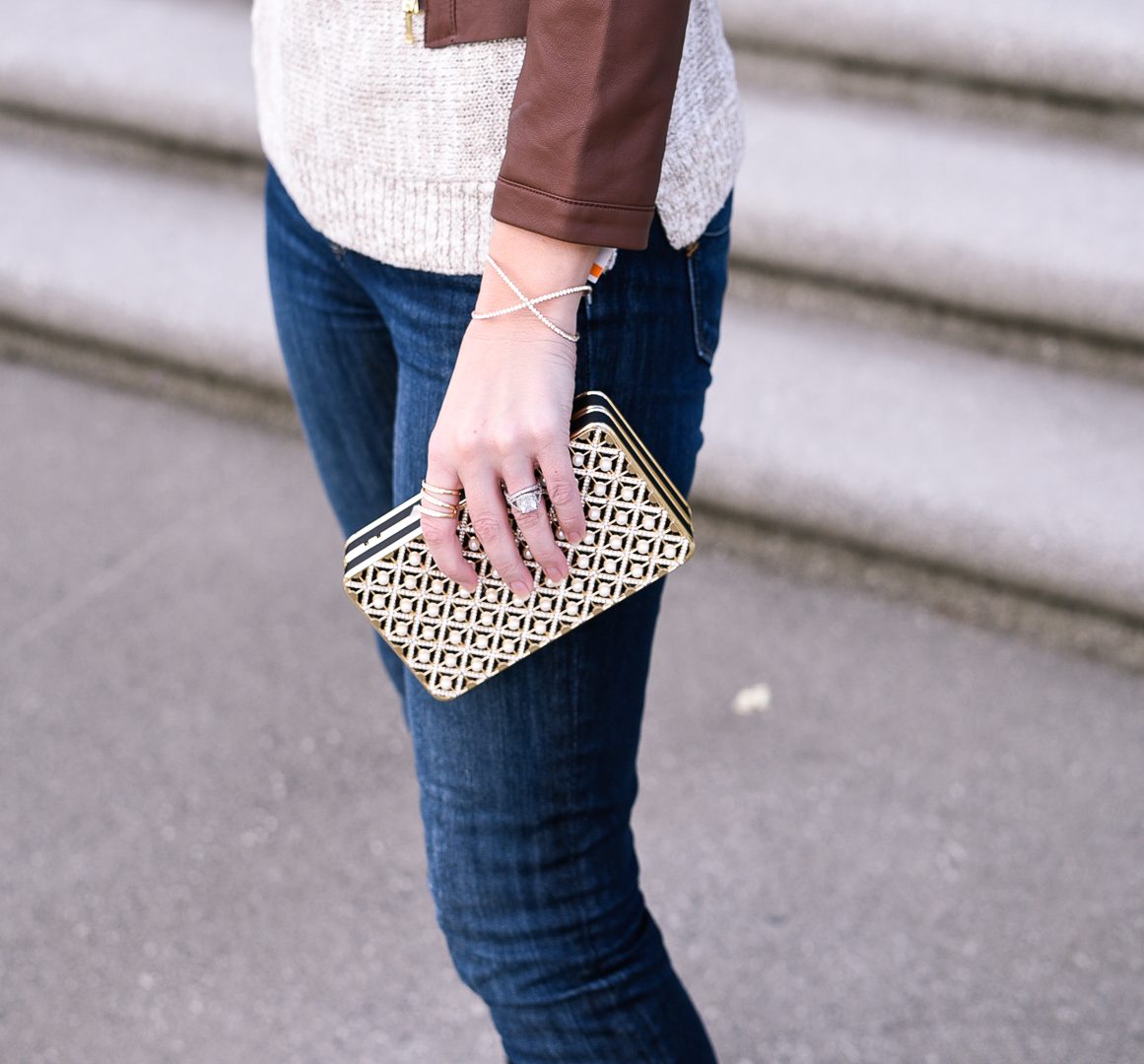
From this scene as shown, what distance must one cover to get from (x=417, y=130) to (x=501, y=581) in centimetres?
32

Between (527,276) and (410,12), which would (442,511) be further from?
(410,12)

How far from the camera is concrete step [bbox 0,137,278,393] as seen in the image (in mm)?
2605

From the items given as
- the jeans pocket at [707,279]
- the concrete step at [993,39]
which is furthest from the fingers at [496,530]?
the concrete step at [993,39]

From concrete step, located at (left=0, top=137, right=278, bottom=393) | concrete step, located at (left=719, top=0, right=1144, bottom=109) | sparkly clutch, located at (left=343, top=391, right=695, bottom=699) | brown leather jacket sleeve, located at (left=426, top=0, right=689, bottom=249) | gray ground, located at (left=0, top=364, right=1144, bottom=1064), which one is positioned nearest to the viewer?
brown leather jacket sleeve, located at (left=426, top=0, right=689, bottom=249)

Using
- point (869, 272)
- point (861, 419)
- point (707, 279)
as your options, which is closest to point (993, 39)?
point (869, 272)

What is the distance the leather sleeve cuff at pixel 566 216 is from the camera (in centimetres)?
73

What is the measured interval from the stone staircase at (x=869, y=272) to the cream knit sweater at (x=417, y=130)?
1343mm

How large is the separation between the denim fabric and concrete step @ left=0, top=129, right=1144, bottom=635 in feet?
4.15

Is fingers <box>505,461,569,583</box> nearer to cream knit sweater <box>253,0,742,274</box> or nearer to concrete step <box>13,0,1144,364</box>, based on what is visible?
cream knit sweater <box>253,0,742,274</box>

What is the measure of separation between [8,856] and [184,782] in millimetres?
265

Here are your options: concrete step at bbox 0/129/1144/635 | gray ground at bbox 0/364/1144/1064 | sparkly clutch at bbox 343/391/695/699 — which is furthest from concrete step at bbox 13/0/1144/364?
sparkly clutch at bbox 343/391/695/699

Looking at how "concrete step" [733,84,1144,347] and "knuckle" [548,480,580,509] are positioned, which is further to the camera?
"concrete step" [733,84,1144,347]

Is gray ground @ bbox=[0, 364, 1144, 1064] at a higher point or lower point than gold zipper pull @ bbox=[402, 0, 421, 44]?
lower

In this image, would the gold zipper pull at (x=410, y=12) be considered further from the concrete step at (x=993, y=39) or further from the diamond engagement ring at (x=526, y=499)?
the concrete step at (x=993, y=39)
